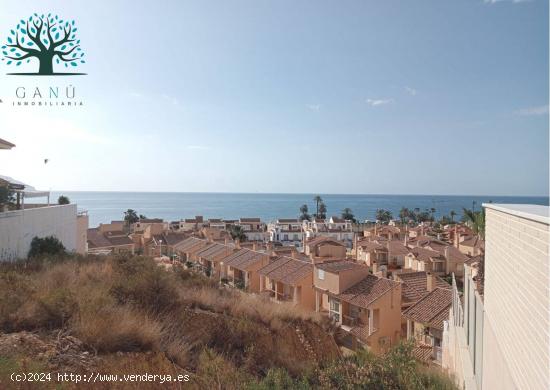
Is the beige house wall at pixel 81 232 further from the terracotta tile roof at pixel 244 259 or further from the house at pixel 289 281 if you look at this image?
the terracotta tile roof at pixel 244 259

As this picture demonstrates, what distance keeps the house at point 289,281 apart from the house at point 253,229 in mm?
39923

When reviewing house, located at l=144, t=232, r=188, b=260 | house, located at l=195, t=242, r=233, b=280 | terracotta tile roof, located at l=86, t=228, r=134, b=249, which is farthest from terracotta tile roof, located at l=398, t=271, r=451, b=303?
terracotta tile roof, located at l=86, t=228, r=134, b=249

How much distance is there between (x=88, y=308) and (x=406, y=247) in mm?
37840

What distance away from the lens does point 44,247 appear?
12.9m

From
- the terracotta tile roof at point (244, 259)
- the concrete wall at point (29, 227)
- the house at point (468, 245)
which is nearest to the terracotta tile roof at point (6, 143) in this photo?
the concrete wall at point (29, 227)

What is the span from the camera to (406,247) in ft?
131

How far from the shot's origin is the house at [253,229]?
229ft

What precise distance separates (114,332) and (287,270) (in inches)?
855

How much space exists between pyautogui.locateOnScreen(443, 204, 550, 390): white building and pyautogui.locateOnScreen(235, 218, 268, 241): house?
208 feet

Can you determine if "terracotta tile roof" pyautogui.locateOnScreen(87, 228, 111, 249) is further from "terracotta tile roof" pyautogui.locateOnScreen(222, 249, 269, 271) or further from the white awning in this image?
the white awning

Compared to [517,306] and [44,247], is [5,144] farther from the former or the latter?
[517,306]

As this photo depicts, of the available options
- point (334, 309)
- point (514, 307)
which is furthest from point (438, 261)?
point (514, 307)

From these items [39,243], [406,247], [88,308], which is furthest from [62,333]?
[406,247]

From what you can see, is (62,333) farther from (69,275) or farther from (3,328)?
(69,275)
